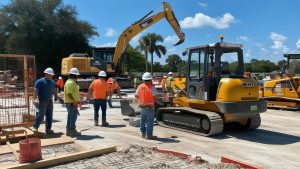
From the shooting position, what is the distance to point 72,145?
8305 mm

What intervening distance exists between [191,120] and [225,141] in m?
1.38

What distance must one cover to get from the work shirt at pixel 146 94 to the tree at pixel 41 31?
1239 inches

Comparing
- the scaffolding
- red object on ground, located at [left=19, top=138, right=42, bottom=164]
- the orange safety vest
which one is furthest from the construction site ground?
red object on ground, located at [left=19, top=138, right=42, bottom=164]

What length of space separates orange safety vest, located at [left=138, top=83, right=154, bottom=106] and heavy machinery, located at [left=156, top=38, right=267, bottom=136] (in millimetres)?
1368

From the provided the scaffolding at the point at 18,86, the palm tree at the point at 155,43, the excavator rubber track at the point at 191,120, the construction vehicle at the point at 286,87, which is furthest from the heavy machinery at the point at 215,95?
the palm tree at the point at 155,43

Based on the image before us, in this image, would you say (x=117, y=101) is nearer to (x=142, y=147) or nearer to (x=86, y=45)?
(x=142, y=147)

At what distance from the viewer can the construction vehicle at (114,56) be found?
20.6m

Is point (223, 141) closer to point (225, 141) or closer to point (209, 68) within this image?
point (225, 141)

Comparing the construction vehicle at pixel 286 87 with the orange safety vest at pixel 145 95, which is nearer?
the orange safety vest at pixel 145 95

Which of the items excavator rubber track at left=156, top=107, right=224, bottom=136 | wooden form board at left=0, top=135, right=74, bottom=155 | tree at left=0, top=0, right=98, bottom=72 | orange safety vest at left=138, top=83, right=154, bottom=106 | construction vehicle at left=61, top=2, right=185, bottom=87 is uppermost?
tree at left=0, top=0, right=98, bottom=72

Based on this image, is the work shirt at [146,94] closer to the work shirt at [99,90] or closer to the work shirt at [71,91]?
the work shirt at [71,91]

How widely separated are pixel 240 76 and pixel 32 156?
5.72m

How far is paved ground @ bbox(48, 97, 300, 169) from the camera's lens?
7.46m

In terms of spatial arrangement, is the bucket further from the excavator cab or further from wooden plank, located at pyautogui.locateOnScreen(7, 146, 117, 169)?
the excavator cab
